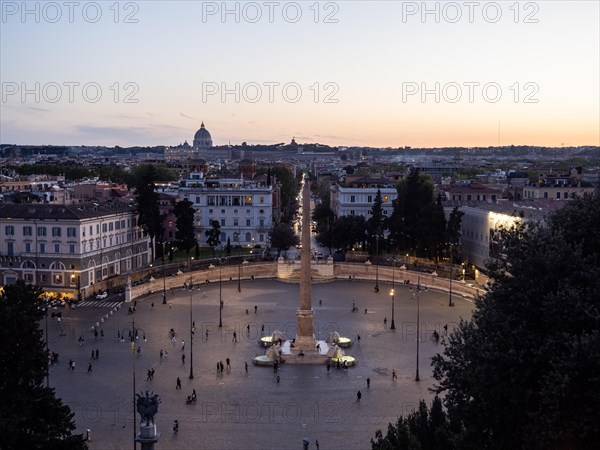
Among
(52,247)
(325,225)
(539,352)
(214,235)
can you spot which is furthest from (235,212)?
(539,352)

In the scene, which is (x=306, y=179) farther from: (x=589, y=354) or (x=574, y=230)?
(x=589, y=354)

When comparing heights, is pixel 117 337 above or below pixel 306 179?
below

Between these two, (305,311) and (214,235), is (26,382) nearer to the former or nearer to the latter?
(305,311)

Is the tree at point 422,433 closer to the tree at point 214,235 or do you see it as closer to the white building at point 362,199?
the tree at point 214,235

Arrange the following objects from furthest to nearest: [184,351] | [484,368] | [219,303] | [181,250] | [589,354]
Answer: [181,250], [219,303], [184,351], [484,368], [589,354]

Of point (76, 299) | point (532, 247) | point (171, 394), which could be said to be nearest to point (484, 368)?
point (532, 247)

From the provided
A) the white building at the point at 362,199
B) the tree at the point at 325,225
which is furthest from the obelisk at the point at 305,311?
the white building at the point at 362,199

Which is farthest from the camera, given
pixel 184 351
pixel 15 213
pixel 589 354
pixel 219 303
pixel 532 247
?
pixel 15 213
